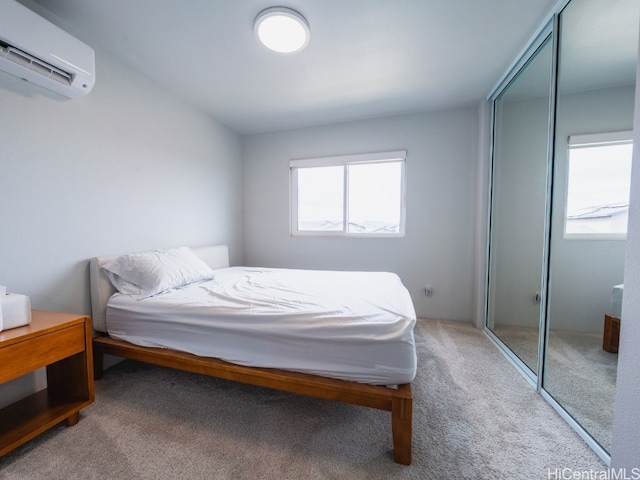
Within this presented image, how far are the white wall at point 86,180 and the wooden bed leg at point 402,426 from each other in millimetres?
2234

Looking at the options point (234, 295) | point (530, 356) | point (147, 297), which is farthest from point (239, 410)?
point (530, 356)

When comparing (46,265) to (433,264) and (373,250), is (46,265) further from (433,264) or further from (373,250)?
(433,264)

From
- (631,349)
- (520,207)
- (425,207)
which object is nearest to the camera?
(631,349)

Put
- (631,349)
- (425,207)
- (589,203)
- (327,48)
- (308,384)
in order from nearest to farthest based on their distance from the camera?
(631,349) < (308,384) < (589,203) < (327,48) < (425,207)

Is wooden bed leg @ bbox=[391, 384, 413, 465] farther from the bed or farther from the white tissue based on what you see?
the white tissue

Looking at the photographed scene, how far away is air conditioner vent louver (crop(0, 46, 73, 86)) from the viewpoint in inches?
50.2

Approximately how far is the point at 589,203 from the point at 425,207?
148 centimetres

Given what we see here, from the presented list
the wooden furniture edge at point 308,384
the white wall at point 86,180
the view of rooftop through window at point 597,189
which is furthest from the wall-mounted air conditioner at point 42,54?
the view of rooftop through window at point 597,189

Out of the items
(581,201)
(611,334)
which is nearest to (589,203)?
(581,201)

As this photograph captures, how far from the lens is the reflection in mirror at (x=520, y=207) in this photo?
6.43ft

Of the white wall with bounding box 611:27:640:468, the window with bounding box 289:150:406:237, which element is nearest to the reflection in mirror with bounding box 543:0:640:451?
the white wall with bounding box 611:27:640:468

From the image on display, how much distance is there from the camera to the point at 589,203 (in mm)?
1616

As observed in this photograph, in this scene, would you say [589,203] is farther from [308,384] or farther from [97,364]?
[97,364]

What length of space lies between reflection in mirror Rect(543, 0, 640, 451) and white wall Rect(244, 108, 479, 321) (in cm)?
119
